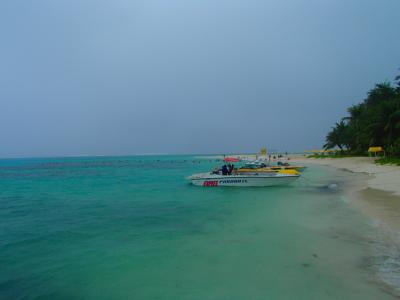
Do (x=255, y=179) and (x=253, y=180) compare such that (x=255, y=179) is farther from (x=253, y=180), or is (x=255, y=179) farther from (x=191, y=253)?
(x=191, y=253)

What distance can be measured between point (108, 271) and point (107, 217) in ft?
21.1

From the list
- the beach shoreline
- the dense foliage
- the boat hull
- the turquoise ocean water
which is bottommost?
the turquoise ocean water

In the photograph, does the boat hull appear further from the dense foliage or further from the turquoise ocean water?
the dense foliage

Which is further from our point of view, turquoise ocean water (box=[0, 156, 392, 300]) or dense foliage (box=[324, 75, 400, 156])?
dense foliage (box=[324, 75, 400, 156])

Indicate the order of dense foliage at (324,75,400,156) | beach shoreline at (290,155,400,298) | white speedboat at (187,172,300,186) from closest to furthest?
beach shoreline at (290,155,400,298)
white speedboat at (187,172,300,186)
dense foliage at (324,75,400,156)

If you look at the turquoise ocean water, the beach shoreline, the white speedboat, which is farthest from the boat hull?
the turquoise ocean water

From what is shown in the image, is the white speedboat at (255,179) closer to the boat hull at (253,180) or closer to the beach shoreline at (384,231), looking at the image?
the boat hull at (253,180)

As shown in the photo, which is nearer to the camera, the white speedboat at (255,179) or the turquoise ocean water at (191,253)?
the turquoise ocean water at (191,253)

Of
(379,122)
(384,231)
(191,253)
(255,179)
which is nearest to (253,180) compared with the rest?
(255,179)

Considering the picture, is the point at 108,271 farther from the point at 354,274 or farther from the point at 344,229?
the point at 344,229

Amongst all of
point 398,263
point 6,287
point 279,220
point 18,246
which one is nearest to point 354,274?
point 398,263

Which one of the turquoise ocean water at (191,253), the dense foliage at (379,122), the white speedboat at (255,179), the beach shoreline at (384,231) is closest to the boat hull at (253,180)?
the white speedboat at (255,179)

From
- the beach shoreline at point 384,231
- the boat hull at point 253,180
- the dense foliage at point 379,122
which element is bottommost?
the beach shoreline at point 384,231

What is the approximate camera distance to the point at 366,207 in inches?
484
